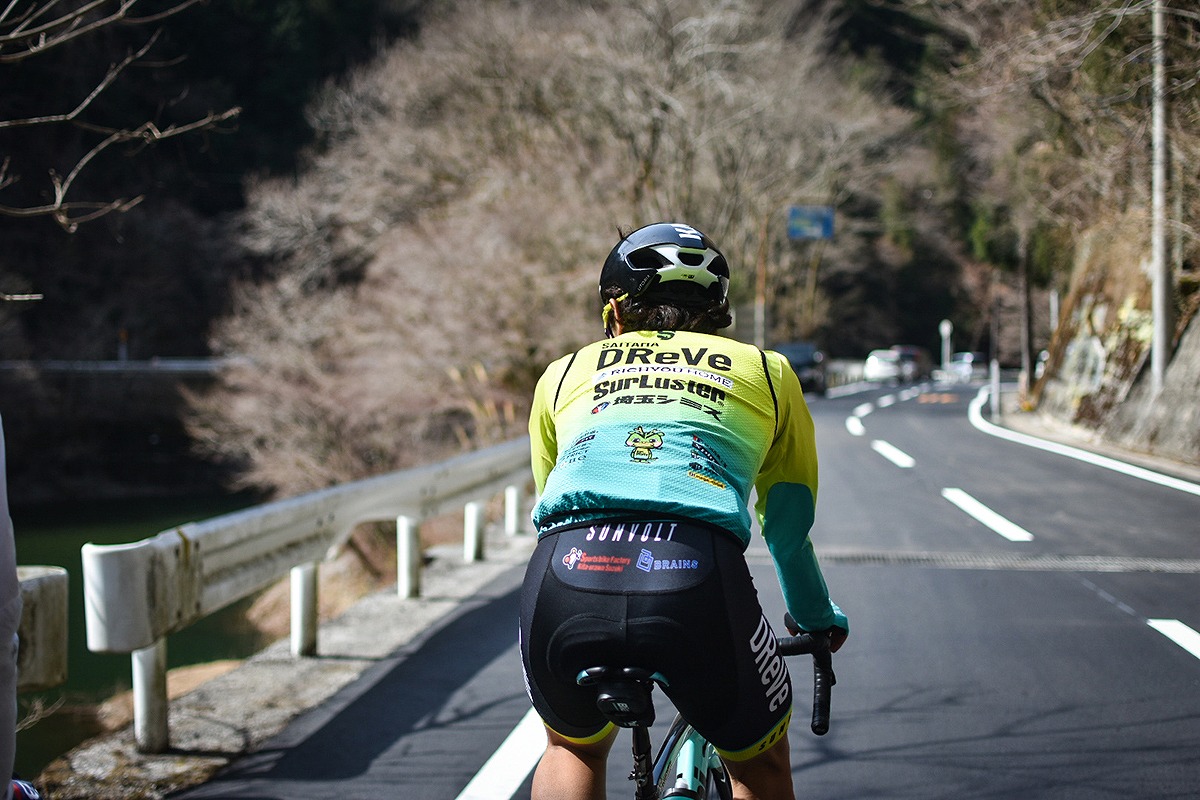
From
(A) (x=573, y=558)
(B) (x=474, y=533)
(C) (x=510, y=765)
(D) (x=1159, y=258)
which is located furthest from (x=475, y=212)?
(A) (x=573, y=558)

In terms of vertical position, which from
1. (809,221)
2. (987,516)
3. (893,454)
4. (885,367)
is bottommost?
(885,367)

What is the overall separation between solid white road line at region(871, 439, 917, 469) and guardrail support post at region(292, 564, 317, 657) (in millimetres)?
9885

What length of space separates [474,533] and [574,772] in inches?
242

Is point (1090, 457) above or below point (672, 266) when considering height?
below

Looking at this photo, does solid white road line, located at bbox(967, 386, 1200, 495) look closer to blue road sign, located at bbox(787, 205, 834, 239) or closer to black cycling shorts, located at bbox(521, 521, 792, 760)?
black cycling shorts, located at bbox(521, 521, 792, 760)

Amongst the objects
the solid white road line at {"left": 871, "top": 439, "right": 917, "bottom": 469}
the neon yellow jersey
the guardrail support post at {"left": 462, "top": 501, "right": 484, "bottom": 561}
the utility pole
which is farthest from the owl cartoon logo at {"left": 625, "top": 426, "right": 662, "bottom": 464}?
the utility pole

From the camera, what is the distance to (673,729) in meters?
2.33

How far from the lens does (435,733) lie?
14.2ft

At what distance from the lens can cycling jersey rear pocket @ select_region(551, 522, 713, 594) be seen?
6.27 feet

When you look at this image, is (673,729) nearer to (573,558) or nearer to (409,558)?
(573,558)

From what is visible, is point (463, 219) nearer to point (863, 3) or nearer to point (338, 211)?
point (338, 211)

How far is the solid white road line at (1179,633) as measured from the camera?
17.1 ft

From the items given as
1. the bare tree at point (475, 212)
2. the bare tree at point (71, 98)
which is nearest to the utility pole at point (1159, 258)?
the bare tree at point (71, 98)

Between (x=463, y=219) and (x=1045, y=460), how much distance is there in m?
18.5
